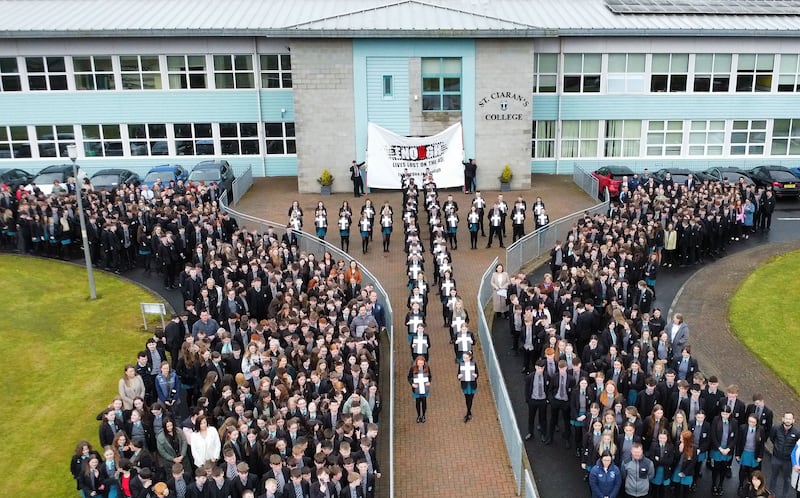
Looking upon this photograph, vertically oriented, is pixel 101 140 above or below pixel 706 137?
above

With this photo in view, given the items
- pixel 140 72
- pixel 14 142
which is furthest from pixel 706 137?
pixel 14 142

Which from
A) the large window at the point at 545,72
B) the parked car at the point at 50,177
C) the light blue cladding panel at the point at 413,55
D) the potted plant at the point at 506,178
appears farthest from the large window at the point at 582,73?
the parked car at the point at 50,177

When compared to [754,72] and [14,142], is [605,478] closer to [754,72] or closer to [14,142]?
[754,72]

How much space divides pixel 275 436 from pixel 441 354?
232 inches

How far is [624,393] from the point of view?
13766mm

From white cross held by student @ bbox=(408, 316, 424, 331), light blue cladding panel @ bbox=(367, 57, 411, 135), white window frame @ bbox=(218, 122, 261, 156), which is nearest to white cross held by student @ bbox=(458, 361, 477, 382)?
white cross held by student @ bbox=(408, 316, 424, 331)

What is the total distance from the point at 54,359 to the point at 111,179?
1361 centimetres

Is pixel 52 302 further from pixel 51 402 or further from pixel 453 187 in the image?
pixel 453 187

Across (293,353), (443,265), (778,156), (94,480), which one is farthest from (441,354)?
(778,156)

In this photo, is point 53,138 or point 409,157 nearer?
point 409,157

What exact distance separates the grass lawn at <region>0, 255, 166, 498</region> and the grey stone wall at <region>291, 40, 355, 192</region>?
432 inches

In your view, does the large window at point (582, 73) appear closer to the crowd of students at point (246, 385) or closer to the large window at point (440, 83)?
the large window at point (440, 83)

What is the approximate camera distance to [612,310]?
53.3 ft

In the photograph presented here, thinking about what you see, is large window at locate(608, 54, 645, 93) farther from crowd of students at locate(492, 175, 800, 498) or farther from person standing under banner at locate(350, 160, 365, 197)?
crowd of students at locate(492, 175, 800, 498)
